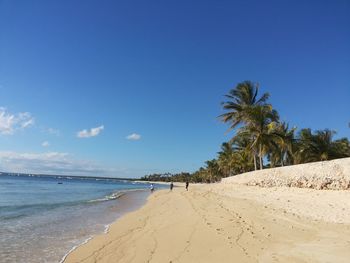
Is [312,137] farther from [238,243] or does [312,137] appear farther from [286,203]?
[238,243]

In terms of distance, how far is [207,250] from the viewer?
7980 millimetres

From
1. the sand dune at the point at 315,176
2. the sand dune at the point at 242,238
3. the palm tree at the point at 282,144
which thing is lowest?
the sand dune at the point at 242,238

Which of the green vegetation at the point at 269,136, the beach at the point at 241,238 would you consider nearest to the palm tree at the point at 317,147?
the green vegetation at the point at 269,136

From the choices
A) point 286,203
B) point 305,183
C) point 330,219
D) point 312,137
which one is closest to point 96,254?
point 330,219

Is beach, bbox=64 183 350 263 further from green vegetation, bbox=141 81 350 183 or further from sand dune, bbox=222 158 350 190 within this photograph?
green vegetation, bbox=141 81 350 183

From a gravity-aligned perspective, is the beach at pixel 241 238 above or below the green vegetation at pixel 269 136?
below

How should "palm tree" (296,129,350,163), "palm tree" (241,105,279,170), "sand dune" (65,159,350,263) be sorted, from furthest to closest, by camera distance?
"palm tree" (296,129,350,163) < "palm tree" (241,105,279,170) < "sand dune" (65,159,350,263)

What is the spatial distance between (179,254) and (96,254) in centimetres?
236

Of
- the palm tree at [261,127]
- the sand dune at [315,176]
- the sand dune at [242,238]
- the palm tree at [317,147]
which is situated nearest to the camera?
the sand dune at [242,238]

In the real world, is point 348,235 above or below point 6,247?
above

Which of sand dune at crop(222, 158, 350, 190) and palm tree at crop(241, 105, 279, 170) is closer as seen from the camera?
sand dune at crop(222, 158, 350, 190)

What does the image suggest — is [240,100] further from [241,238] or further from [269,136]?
[241,238]

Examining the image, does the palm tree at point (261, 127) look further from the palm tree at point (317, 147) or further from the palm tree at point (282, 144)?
the palm tree at point (317, 147)

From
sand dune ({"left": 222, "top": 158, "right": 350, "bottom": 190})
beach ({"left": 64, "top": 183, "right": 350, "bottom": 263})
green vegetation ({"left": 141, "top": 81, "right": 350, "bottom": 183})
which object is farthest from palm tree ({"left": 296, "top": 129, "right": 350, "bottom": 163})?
beach ({"left": 64, "top": 183, "right": 350, "bottom": 263})
